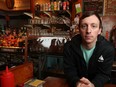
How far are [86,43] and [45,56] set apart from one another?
1766 millimetres

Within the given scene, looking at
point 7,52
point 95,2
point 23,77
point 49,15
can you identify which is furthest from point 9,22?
point 23,77

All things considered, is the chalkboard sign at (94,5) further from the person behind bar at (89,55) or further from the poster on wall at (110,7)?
the person behind bar at (89,55)

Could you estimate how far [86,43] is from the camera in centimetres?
134

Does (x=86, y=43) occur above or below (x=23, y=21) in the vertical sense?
below

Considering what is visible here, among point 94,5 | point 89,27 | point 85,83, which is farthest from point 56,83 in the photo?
point 94,5

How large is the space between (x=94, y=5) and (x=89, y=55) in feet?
5.97

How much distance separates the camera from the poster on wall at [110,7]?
2.83m

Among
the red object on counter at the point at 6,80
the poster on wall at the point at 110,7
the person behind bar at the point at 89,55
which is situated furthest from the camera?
the poster on wall at the point at 110,7

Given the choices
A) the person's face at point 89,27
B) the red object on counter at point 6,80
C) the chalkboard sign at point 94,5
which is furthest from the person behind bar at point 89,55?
the chalkboard sign at point 94,5

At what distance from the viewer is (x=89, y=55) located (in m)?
1.36

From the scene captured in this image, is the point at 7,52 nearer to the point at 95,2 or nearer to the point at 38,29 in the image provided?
the point at 38,29

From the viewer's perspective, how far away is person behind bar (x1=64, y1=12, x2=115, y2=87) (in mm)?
1245

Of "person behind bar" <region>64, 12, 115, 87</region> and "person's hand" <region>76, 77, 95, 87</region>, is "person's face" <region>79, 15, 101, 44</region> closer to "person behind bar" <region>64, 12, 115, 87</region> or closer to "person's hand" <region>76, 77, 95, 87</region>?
"person behind bar" <region>64, 12, 115, 87</region>

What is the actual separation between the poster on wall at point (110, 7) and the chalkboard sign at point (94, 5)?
0.07 metres
